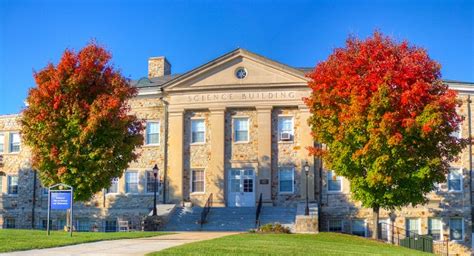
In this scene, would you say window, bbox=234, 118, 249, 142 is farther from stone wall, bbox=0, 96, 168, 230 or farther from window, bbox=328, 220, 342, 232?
window, bbox=328, 220, 342, 232

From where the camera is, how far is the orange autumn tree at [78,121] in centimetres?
2459

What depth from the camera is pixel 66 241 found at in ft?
55.1

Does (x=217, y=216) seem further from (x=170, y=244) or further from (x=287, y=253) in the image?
(x=287, y=253)

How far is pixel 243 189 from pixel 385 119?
477 inches

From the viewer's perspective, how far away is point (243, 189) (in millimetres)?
33219

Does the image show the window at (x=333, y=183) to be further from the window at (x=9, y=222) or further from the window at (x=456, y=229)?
the window at (x=9, y=222)

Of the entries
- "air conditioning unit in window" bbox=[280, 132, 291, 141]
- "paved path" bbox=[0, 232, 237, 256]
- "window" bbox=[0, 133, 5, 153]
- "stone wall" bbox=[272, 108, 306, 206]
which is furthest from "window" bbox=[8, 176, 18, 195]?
"paved path" bbox=[0, 232, 237, 256]

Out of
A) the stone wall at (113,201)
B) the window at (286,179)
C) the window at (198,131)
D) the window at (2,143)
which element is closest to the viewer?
the window at (286,179)

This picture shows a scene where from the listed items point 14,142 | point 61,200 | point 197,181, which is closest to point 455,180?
point 197,181

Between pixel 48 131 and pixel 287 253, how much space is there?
13.2 meters

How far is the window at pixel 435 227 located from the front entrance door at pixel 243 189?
9.34 meters

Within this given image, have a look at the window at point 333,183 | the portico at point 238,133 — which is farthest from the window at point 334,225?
the portico at point 238,133

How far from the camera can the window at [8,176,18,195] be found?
3685 cm

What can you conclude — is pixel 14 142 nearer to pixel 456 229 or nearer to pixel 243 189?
pixel 243 189
